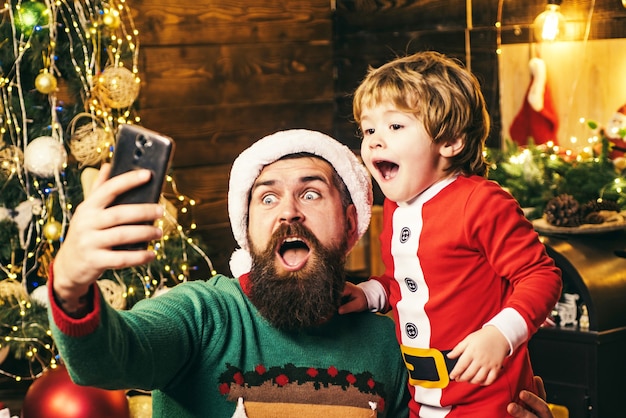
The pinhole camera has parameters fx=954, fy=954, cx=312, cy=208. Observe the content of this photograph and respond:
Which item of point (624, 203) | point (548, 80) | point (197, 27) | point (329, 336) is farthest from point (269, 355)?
point (197, 27)

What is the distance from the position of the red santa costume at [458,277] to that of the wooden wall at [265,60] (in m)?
2.74

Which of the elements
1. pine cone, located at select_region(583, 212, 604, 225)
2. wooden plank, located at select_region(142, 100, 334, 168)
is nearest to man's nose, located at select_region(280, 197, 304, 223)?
pine cone, located at select_region(583, 212, 604, 225)

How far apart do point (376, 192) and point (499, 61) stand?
105 centimetres

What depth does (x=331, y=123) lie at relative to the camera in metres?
5.64

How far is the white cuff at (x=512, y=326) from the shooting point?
5.57ft

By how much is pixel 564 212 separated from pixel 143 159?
8.64 feet

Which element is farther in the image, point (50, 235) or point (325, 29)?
point (325, 29)

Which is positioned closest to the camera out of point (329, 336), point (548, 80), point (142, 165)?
point (142, 165)

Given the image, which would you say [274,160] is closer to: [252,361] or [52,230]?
[252,361]

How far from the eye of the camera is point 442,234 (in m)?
1.95

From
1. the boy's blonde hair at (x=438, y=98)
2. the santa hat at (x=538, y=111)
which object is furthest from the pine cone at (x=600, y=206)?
the boy's blonde hair at (x=438, y=98)

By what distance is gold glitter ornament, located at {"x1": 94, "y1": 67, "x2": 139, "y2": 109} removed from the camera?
357cm

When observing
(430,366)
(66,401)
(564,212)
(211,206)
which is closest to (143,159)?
(430,366)

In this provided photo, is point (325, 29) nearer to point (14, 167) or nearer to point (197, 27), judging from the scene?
point (197, 27)
